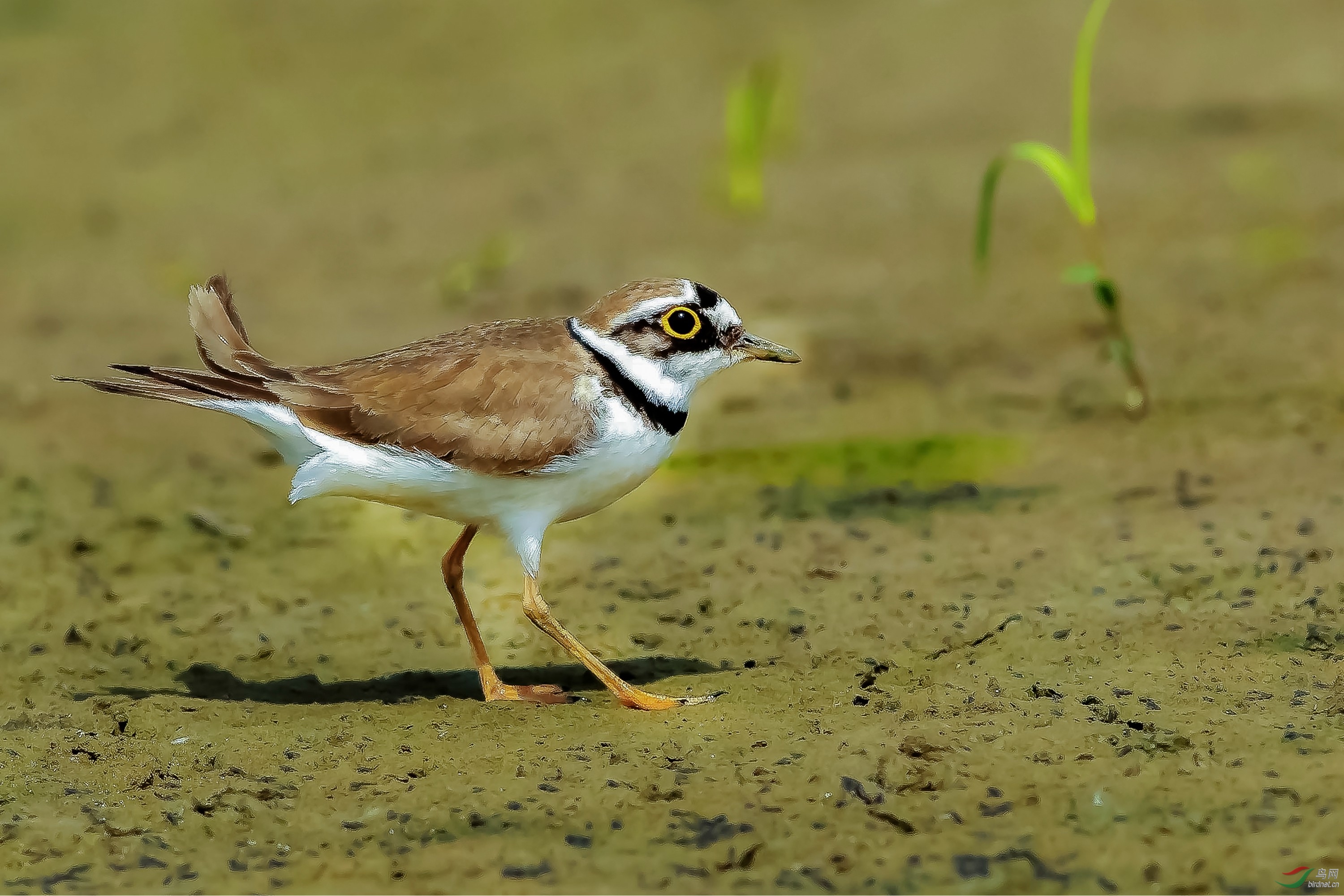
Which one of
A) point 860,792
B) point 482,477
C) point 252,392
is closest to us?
point 860,792

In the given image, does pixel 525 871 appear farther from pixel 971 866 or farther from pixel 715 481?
pixel 715 481

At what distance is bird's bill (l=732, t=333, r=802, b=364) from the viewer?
5.29 m

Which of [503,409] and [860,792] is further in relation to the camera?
[503,409]

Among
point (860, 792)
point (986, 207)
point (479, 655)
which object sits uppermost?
point (986, 207)

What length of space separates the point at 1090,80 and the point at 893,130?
2.01m

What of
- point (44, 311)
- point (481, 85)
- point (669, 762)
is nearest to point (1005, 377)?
point (669, 762)

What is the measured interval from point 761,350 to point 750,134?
506cm

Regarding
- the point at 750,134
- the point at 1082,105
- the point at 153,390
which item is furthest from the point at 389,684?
the point at 750,134

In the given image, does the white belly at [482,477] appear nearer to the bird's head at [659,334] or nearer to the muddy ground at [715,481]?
the bird's head at [659,334]

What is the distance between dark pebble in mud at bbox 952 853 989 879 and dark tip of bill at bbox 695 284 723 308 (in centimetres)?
222

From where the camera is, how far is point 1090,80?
13.2 metres

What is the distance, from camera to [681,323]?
16.7 ft

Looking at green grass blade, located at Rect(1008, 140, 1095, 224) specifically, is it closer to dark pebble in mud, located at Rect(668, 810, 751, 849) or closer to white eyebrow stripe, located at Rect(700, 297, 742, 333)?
white eyebrow stripe, located at Rect(700, 297, 742, 333)

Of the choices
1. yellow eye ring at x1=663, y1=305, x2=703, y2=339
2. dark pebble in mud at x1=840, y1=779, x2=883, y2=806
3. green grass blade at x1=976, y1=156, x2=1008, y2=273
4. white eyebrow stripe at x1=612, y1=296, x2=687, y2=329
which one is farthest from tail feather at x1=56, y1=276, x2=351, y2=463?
green grass blade at x1=976, y1=156, x2=1008, y2=273
